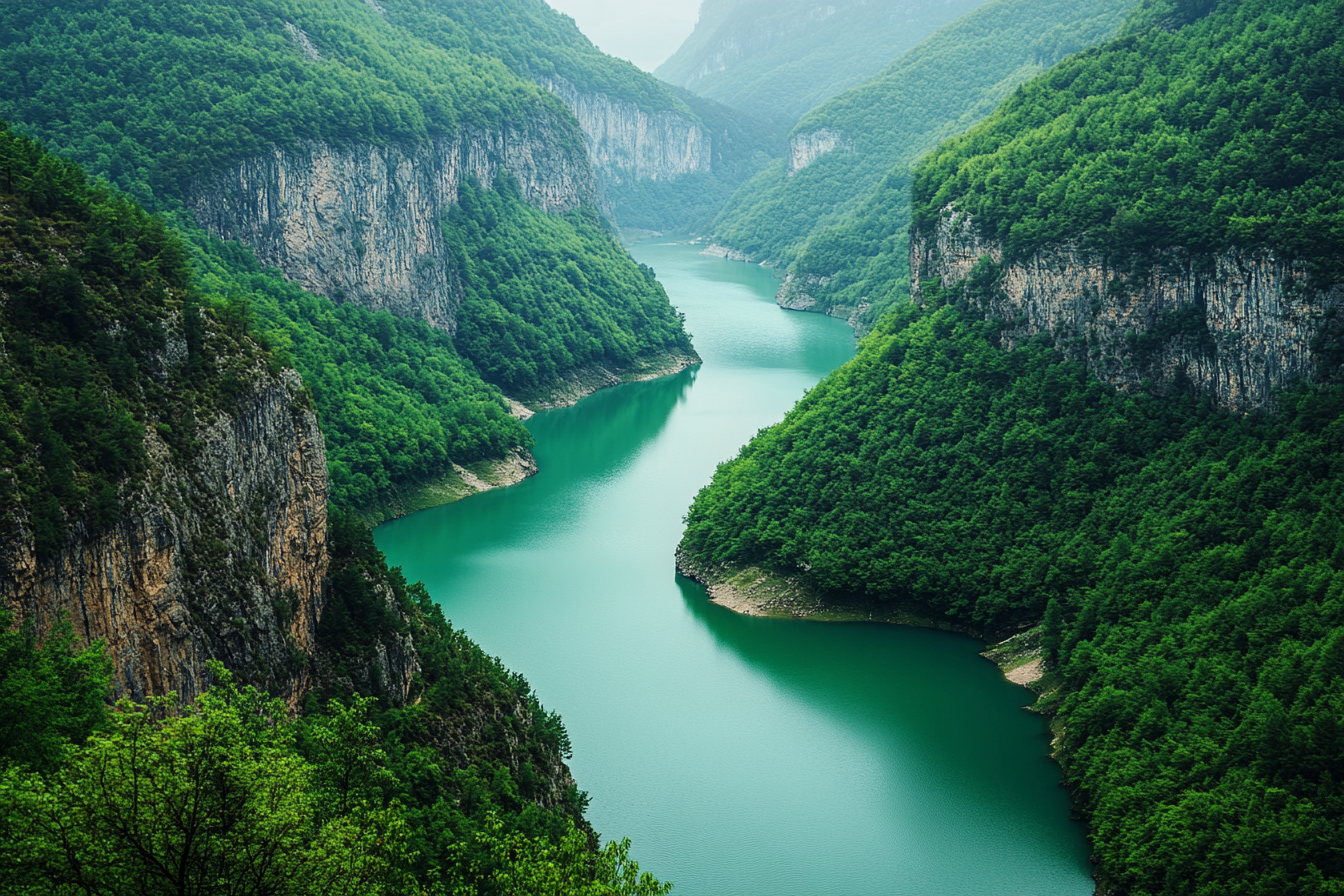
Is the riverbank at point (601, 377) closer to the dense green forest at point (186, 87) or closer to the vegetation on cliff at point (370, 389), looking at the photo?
the vegetation on cliff at point (370, 389)

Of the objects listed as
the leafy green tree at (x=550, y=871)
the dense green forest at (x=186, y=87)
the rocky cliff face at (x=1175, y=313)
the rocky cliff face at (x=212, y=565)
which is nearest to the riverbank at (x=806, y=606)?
the rocky cliff face at (x=1175, y=313)

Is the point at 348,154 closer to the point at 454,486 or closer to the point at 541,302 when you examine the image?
the point at 541,302

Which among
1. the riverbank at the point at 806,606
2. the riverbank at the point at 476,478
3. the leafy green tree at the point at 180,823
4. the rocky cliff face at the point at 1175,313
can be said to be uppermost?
the rocky cliff face at the point at 1175,313

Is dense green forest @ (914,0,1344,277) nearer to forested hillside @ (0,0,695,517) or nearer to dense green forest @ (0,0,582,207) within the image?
forested hillside @ (0,0,695,517)

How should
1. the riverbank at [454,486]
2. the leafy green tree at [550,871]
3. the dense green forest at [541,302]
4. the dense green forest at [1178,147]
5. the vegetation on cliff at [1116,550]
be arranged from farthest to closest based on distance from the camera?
the dense green forest at [541,302]
the riverbank at [454,486]
the dense green forest at [1178,147]
the vegetation on cliff at [1116,550]
the leafy green tree at [550,871]

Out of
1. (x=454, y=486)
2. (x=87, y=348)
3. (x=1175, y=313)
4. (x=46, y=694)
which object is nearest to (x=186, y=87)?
(x=454, y=486)
